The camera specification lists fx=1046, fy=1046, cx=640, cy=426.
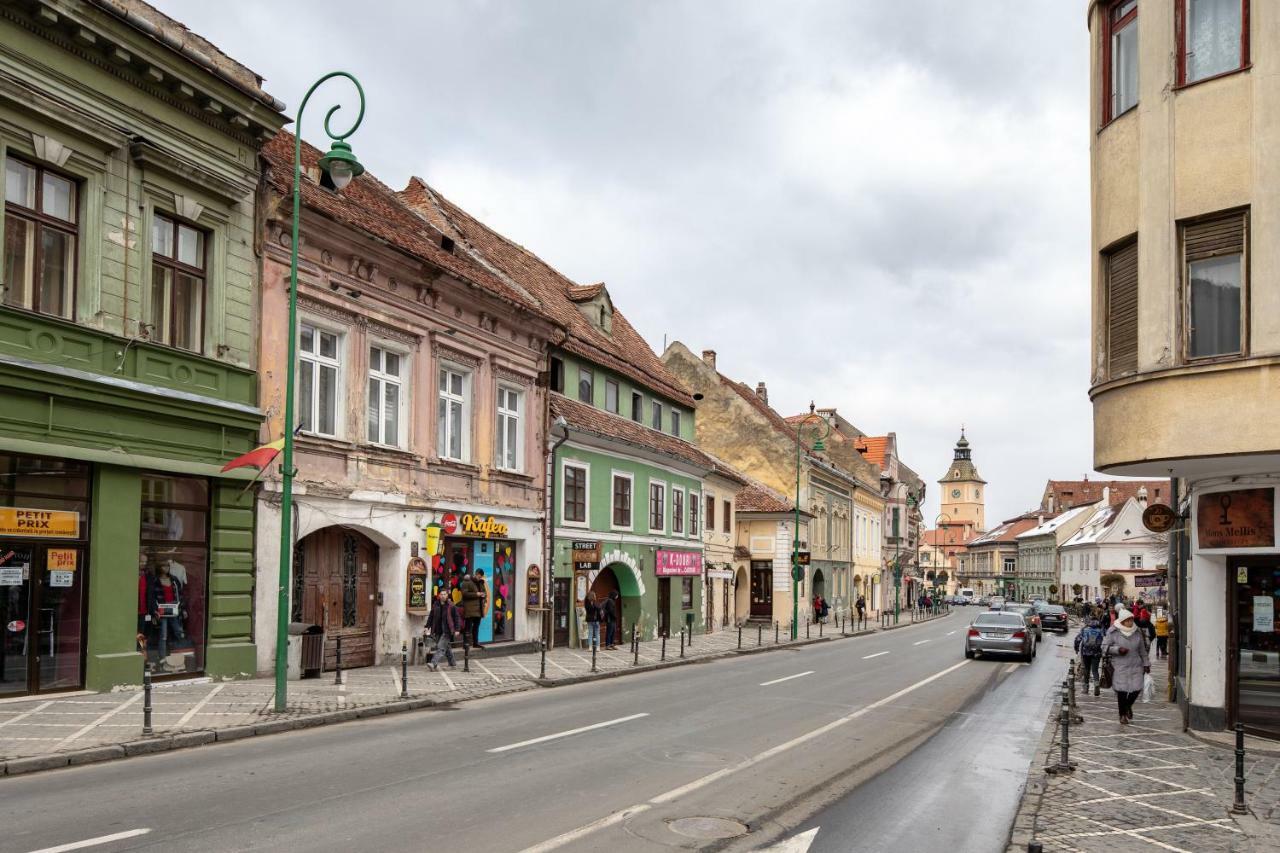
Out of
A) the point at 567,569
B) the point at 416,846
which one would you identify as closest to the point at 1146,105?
the point at 416,846

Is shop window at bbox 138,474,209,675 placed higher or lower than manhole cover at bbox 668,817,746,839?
higher

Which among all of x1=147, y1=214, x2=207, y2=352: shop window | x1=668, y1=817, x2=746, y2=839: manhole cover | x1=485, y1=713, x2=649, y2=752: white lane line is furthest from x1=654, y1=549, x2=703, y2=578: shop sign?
x1=668, y1=817, x2=746, y2=839: manhole cover

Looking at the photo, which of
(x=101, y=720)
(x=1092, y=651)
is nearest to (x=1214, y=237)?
(x=1092, y=651)

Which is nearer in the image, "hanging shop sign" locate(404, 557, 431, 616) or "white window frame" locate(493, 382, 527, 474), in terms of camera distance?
"hanging shop sign" locate(404, 557, 431, 616)

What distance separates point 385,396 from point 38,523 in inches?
333

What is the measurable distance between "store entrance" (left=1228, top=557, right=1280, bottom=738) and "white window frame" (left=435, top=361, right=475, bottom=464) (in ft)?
52.6

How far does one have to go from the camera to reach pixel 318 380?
67.3 ft

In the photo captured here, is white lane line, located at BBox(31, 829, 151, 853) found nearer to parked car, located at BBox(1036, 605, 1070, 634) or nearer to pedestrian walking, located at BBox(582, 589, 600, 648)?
pedestrian walking, located at BBox(582, 589, 600, 648)

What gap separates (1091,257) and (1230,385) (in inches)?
130

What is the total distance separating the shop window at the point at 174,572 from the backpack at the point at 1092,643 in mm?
18279

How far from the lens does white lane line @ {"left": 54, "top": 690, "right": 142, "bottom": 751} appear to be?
11.8m

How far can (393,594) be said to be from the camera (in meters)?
22.3

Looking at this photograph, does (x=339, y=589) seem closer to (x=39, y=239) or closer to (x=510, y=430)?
(x=510, y=430)

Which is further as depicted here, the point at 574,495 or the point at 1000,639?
the point at 1000,639
